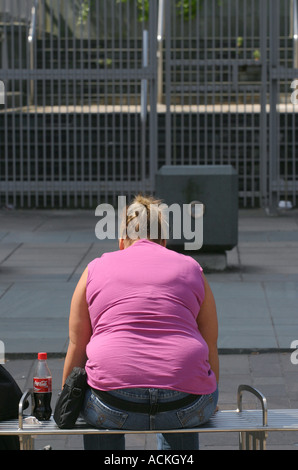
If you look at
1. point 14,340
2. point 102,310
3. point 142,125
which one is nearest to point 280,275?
point 14,340

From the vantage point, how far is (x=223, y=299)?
8852 millimetres

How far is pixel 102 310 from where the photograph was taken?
13.1 ft

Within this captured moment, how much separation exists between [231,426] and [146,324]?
59 cm

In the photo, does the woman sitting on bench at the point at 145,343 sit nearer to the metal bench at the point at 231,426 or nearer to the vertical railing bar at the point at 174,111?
the metal bench at the point at 231,426

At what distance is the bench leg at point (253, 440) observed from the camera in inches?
164

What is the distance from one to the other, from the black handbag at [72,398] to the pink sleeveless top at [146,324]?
1.6 inches

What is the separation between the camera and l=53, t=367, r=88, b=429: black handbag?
393 cm

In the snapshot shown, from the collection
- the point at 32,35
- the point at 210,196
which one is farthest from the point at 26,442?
the point at 32,35

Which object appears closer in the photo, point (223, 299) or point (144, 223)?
point (144, 223)

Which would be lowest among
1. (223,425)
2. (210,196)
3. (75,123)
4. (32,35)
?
(223,425)

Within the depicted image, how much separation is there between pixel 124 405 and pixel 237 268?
263 inches

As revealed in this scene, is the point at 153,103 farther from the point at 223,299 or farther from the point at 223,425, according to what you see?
the point at 223,425

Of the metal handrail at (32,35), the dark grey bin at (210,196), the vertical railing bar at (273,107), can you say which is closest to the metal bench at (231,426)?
the dark grey bin at (210,196)

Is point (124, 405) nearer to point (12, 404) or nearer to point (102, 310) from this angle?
point (102, 310)
